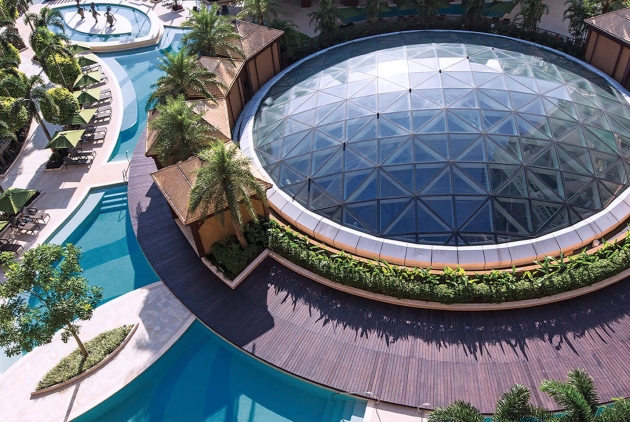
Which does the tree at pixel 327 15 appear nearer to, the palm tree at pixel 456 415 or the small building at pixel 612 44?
the small building at pixel 612 44

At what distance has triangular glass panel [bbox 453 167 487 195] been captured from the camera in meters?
21.9

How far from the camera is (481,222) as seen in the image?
21609 millimetres

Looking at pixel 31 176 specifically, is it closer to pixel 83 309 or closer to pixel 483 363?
pixel 83 309

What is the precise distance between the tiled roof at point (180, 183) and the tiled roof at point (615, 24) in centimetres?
2448

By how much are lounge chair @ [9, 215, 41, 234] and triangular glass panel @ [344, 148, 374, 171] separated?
18.7 meters

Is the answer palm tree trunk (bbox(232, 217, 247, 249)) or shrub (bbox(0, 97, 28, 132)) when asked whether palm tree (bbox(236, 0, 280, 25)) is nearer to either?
shrub (bbox(0, 97, 28, 132))

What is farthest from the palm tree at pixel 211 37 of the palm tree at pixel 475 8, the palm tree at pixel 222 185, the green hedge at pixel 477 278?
the palm tree at pixel 475 8

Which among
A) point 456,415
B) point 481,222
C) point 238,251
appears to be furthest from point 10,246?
point 481,222

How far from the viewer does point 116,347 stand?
2108 cm

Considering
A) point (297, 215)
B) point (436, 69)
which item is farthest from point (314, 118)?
point (436, 69)

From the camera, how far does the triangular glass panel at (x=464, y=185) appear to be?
21.9 metres

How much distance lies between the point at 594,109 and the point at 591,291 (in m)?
10.2

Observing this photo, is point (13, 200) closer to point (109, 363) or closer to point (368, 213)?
point (109, 363)

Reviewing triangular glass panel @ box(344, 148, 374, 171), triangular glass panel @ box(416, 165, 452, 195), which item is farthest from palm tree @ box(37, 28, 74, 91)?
triangular glass panel @ box(416, 165, 452, 195)
